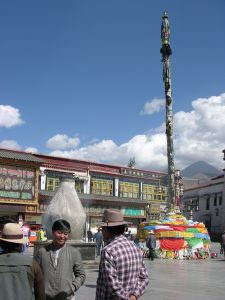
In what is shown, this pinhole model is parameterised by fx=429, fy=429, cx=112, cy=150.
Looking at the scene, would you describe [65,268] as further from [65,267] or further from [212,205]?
[212,205]

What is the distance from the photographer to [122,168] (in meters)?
45.8

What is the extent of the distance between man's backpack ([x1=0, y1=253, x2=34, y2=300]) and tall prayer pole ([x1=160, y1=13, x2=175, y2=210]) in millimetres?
21624

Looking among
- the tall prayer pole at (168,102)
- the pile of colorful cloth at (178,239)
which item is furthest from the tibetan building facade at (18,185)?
the pile of colorful cloth at (178,239)

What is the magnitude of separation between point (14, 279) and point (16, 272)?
2.0 inches

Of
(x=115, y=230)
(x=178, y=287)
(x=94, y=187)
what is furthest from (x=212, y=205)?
(x=115, y=230)

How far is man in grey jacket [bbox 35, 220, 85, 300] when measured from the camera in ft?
13.9

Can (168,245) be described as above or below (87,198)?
below

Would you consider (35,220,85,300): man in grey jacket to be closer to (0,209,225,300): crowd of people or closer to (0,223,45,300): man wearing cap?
(0,209,225,300): crowd of people

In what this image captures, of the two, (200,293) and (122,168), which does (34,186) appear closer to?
(122,168)

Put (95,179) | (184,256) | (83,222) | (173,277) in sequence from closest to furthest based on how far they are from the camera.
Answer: (173,277) < (83,222) < (184,256) < (95,179)

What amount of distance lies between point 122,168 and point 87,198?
261 inches

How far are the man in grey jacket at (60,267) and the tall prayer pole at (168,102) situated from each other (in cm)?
2035

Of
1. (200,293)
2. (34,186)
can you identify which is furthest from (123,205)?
(200,293)

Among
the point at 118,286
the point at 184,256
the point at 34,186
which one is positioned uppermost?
the point at 34,186
